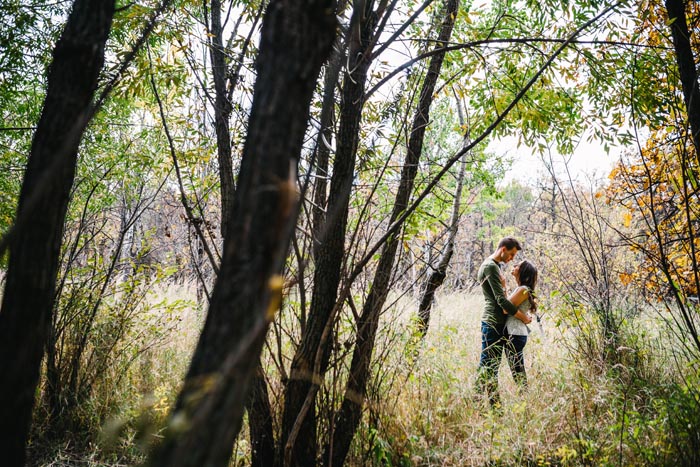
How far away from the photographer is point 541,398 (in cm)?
359

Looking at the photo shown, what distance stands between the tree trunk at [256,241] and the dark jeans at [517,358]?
12.4ft

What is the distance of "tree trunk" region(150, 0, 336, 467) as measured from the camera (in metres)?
0.56

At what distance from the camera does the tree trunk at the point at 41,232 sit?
106cm

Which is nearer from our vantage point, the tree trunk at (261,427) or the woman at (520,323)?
the tree trunk at (261,427)

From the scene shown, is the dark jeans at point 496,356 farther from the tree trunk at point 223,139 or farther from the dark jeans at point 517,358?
the tree trunk at point 223,139

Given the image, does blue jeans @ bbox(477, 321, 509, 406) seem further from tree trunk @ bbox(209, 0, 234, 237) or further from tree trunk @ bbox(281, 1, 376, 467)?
tree trunk @ bbox(209, 0, 234, 237)

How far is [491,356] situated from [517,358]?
24 cm

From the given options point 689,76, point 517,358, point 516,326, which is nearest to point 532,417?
point 517,358

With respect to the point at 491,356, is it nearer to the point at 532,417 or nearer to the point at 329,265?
the point at 532,417

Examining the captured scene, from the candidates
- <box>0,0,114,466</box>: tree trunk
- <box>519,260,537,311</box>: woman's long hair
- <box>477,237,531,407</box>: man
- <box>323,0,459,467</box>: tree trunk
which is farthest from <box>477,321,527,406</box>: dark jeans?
<box>0,0,114,466</box>: tree trunk

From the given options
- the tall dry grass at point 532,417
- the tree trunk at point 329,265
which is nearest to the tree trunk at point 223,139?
the tree trunk at point 329,265

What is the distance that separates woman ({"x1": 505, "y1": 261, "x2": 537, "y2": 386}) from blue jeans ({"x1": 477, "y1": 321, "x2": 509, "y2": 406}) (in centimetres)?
9

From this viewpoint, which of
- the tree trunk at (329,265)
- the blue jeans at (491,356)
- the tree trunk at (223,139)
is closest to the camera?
the tree trunk at (329,265)

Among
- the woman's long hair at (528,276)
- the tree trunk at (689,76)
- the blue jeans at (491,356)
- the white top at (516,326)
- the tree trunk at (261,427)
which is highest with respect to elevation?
the tree trunk at (689,76)
